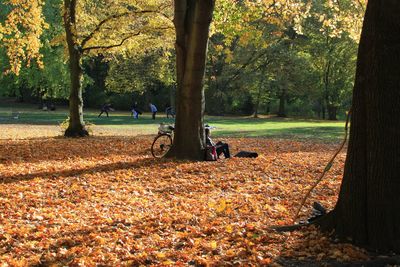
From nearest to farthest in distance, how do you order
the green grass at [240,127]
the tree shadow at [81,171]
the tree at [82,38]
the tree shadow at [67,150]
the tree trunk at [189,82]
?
1. the tree shadow at [81,171]
2. the tree trunk at [189,82]
3. the tree shadow at [67,150]
4. the tree at [82,38]
5. the green grass at [240,127]

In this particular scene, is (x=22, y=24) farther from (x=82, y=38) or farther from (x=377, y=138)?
(x=377, y=138)

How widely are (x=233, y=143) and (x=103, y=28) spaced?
23.3ft

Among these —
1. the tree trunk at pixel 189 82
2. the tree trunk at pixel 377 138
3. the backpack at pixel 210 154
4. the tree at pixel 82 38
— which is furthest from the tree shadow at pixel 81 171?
the tree at pixel 82 38

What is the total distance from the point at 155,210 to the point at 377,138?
3647 mm

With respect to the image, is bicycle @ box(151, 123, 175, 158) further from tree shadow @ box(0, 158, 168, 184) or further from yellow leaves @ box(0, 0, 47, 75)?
yellow leaves @ box(0, 0, 47, 75)

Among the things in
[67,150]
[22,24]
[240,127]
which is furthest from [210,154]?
[240,127]

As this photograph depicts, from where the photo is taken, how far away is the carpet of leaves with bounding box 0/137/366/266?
16.6ft

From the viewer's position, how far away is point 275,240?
217 inches

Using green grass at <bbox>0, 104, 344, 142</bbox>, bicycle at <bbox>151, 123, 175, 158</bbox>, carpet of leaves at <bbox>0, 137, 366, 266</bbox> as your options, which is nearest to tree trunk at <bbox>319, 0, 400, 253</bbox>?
carpet of leaves at <bbox>0, 137, 366, 266</bbox>

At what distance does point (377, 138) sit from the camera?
5.03 m

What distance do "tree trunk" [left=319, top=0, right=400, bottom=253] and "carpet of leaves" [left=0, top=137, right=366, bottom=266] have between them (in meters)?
0.37

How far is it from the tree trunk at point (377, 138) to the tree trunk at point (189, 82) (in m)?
7.85

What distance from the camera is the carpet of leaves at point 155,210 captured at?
5051mm

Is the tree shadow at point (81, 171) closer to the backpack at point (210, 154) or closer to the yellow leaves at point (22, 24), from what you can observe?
the backpack at point (210, 154)
